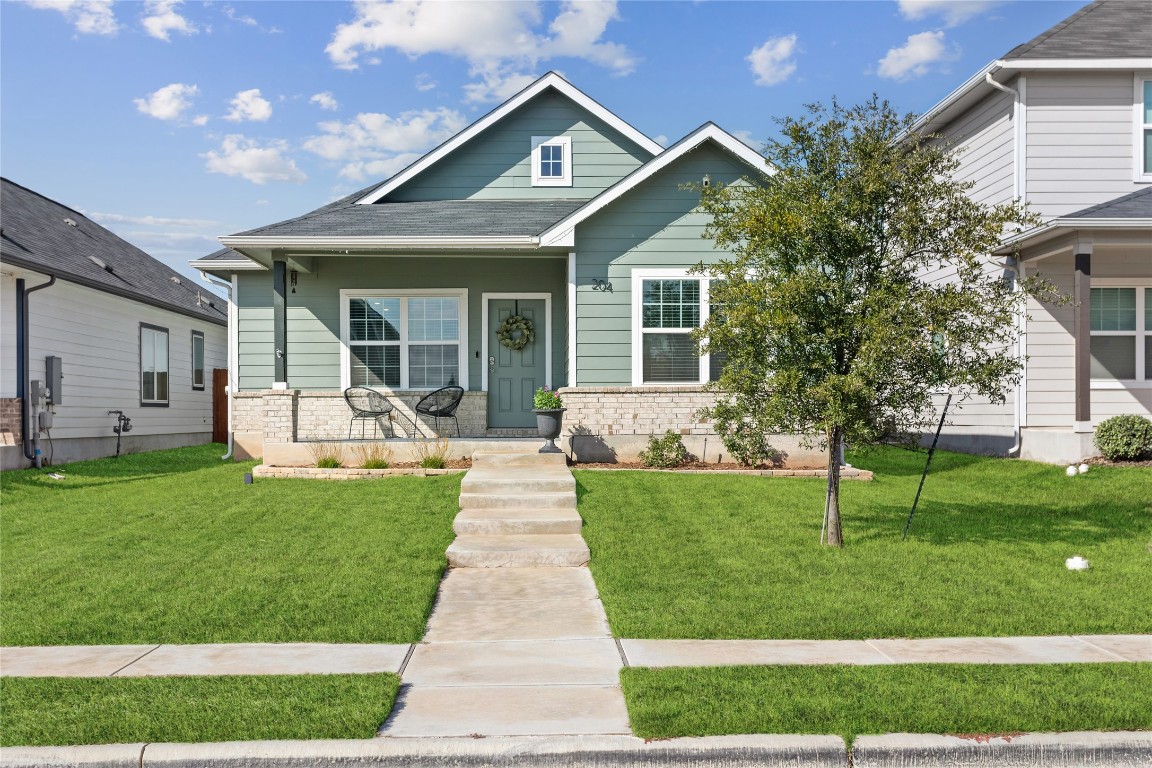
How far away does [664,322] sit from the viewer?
41.3 ft

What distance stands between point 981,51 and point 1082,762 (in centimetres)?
1629

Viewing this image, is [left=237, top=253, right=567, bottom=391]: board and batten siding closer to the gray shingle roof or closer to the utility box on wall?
the gray shingle roof

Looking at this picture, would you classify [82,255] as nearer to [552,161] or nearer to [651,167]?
[552,161]

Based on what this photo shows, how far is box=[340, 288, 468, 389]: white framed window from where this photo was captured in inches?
562

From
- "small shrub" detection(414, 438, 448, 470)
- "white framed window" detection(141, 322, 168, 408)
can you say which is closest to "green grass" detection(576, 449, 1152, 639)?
"small shrub" detection(414, 438, 448, 470)

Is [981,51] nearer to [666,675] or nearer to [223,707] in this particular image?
[666,675]

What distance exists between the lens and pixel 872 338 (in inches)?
269

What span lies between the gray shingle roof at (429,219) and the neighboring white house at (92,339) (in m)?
2.92

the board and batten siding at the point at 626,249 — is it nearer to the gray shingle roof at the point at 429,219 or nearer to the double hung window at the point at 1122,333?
the gray shingle roof at the point at 429,219

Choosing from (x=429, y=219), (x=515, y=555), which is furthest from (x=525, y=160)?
(x=515, y=555)

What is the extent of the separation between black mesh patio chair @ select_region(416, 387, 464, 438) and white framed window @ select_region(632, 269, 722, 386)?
2785mm

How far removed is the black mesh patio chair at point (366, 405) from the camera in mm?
12953

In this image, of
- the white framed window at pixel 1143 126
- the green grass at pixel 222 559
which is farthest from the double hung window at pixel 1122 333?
the green grass at pixel 222 559

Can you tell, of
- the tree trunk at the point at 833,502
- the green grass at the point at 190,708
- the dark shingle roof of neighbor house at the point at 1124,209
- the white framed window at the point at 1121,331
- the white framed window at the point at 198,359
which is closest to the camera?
the green grass at the point at 190,708
